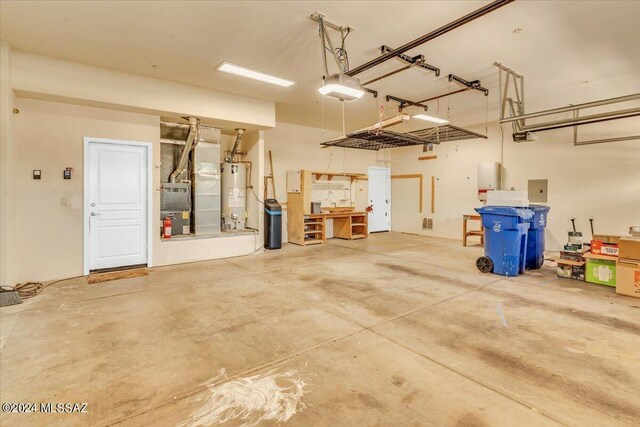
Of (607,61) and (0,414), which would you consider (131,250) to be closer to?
(0,414)

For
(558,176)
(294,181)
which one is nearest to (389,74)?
(294,181)

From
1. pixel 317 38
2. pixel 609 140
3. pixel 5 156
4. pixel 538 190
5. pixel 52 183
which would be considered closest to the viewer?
pixel 317 38

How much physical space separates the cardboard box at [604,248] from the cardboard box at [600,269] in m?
0.06

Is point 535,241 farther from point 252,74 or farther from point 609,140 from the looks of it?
point 252,74

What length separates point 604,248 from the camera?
434 centimetres

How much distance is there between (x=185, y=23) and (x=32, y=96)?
9.25ft

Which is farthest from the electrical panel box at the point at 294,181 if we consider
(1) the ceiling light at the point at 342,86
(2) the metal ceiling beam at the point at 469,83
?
(2) the metal ceiling beam at the point at 469,83

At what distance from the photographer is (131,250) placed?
530 centimetres

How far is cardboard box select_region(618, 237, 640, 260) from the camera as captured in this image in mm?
3836

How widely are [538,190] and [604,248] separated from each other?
317 cm

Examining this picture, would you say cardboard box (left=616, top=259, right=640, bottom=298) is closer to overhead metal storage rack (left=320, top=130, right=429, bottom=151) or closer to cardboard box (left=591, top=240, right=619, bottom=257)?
cardboard box (left=591, top=240, right=619, bottom=257)

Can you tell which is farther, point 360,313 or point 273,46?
point 273,46

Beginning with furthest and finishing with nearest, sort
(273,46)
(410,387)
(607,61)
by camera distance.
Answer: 1. (607,61)
2. (273,46)
3. (410,387)

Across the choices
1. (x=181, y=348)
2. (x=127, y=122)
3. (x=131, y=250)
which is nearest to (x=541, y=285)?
(x=181, y=348)
